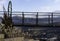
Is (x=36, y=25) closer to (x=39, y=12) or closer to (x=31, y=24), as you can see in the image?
(x=31, y=24)

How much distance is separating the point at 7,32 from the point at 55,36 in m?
8.26

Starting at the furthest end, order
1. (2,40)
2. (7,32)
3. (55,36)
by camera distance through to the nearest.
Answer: (55,36)
(7,32)
(2,40)

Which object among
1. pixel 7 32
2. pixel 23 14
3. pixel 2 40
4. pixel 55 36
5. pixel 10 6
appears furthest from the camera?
pixel 23 14

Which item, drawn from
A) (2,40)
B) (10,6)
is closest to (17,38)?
(2,40)

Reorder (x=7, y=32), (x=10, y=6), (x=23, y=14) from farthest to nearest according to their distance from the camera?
(x=23, y=14), (x=10, y=6), (x=7, y=32)

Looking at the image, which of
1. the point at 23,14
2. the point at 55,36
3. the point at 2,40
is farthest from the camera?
the point at 23,14

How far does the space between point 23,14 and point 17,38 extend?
11960mm

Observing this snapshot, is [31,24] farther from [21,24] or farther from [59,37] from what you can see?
[59,37]

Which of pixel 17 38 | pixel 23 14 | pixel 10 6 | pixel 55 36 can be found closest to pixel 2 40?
pixel 17 38

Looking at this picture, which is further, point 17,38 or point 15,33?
point 15,33

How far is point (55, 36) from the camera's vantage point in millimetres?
16422

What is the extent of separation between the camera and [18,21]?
66.8 feet

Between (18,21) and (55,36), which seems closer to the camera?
(55,36)

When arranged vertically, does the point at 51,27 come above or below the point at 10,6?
below
